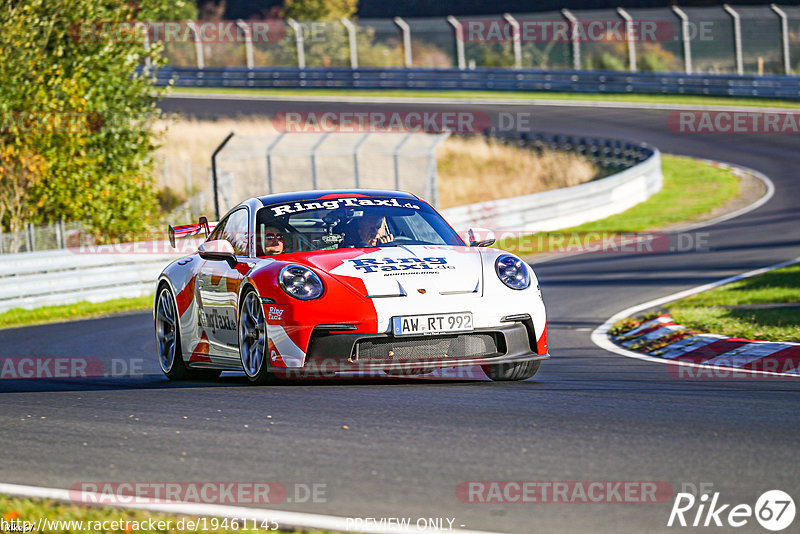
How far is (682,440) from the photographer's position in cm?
542

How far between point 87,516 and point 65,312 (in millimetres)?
12330

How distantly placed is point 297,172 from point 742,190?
12188 mm

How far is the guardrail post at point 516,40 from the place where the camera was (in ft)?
145

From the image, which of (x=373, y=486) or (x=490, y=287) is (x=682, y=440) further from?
(x=490, y=287)

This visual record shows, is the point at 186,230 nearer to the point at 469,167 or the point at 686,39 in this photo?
the point at 469,167

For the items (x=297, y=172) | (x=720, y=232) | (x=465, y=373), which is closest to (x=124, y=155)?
(x=297, y=172)

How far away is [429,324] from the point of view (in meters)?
7.18

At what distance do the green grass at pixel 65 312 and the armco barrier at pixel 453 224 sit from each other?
17 cm

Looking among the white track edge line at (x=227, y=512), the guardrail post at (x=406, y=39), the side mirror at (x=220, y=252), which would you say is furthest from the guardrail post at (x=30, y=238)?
the guardrail post at (x=406, y=39)

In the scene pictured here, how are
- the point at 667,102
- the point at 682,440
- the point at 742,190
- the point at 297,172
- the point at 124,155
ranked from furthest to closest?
the point at 667,102
the point at 297,172
the point at 742,190
the point at 124,155
the point at 682,440

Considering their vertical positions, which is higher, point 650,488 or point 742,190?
point 650,488

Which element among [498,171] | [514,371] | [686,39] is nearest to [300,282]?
[514,371]

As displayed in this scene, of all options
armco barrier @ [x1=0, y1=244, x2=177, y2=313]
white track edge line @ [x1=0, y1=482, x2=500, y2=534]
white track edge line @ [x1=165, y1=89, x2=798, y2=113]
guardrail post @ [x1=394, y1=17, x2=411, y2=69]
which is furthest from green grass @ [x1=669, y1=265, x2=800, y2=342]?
guardrail post @ [x1=394, y1=17, x2=411, y2=69]

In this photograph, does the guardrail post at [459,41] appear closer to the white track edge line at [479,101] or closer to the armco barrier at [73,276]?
the white track edge line at [479,101]
